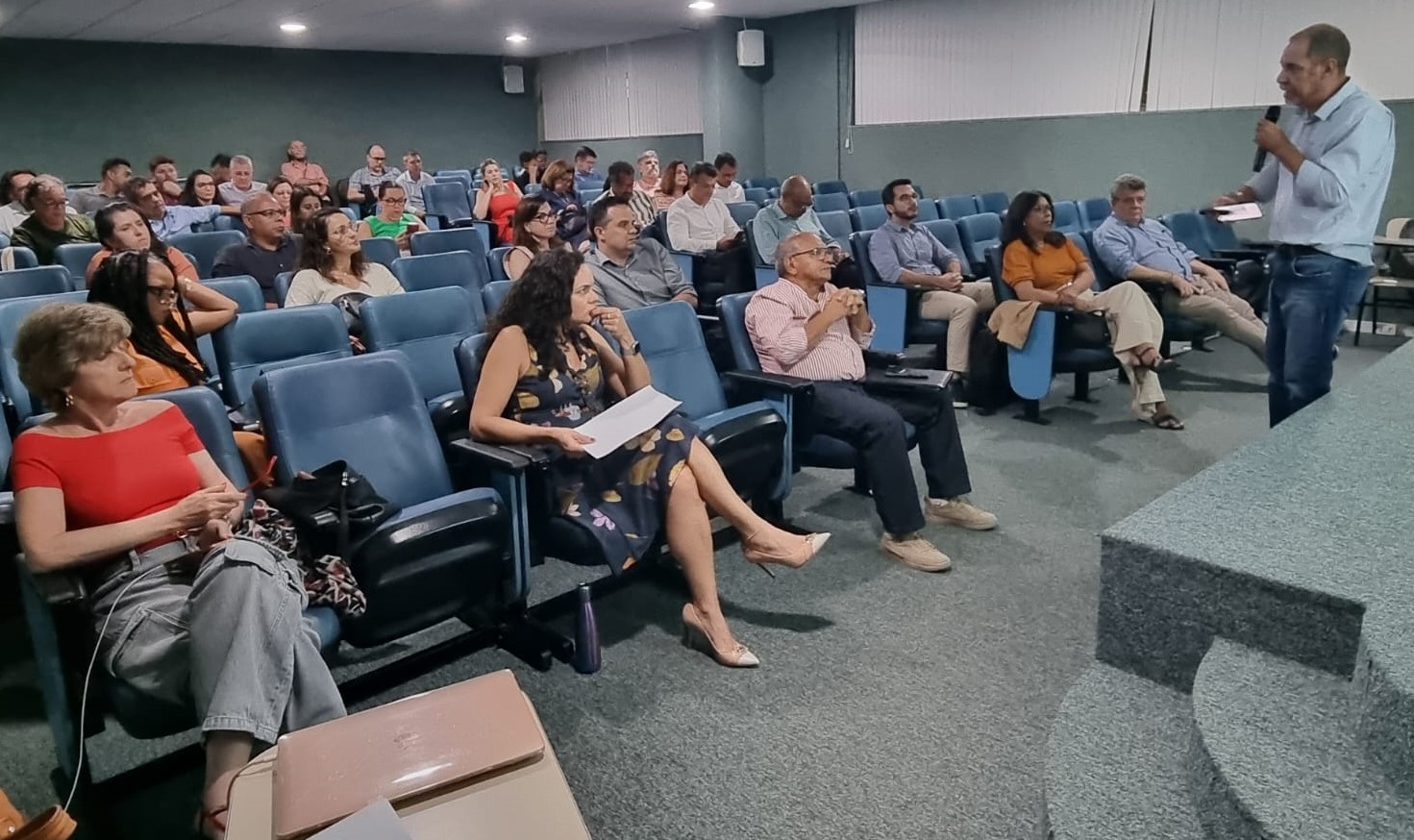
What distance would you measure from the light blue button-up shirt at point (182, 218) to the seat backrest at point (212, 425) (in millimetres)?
4667

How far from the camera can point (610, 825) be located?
6.14 feet

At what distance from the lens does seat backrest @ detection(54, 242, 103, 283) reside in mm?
4562

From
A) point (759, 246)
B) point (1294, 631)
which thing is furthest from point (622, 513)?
point (759, 246)

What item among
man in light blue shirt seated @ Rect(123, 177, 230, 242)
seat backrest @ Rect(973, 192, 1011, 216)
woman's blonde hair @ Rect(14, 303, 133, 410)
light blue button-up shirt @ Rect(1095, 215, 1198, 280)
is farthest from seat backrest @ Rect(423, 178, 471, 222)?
woman's blonde hair @ Rect(14, 303, 133, 410)

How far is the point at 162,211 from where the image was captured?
6.13 m

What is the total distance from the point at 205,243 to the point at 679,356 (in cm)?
338

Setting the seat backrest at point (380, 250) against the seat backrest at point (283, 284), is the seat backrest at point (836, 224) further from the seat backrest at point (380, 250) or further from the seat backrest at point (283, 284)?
the seat backrest at point (283, 284)

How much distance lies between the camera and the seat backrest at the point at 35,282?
380 cm

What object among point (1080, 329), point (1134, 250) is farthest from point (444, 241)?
point (1134, 250)

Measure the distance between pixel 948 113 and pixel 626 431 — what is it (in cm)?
807

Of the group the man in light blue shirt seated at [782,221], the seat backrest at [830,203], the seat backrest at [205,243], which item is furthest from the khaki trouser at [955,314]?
the seat backrest at [205,243]

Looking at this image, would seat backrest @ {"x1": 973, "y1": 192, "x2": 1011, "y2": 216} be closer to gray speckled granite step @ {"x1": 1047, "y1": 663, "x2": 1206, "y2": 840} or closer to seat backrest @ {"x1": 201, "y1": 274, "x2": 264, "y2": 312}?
seat backrest @ {"x1": 201, "y1": 274, "x2": 264, "y2": 312}

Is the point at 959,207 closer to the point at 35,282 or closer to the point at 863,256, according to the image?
the point at 863,256

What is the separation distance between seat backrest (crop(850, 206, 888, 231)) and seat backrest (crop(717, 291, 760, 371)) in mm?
3421
